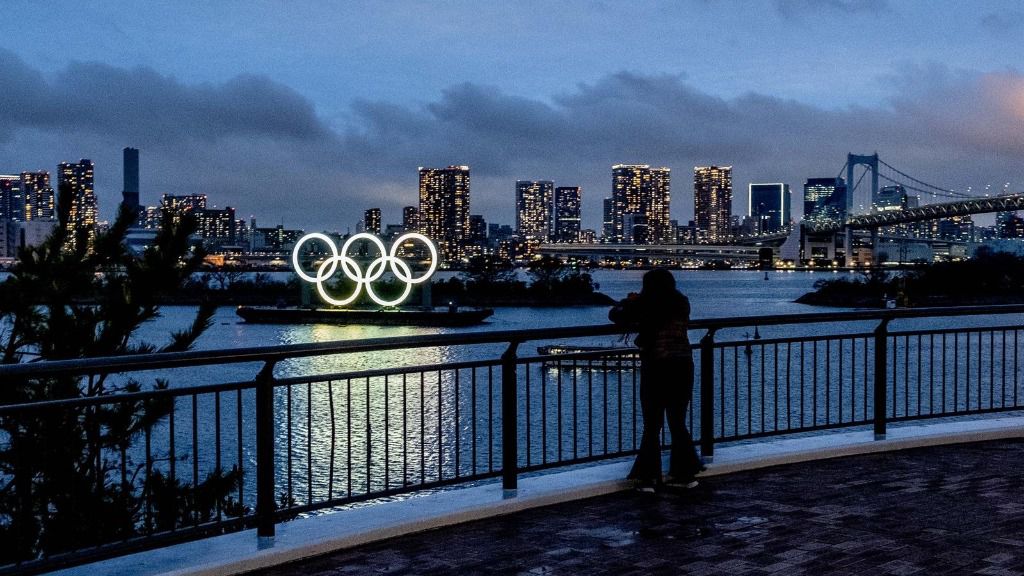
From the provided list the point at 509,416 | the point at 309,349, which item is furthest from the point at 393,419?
the point at 309,349

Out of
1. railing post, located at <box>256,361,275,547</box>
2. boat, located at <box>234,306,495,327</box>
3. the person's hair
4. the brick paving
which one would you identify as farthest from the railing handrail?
boat, located at <box>234,306,495,327</box>

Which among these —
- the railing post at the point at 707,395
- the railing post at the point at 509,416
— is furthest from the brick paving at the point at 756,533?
the railing post at the point at 707,395

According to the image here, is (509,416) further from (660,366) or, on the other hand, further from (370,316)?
(370,316)

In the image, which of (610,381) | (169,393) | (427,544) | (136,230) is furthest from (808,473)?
(610,381)

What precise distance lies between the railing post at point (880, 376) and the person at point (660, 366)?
7.42 ft

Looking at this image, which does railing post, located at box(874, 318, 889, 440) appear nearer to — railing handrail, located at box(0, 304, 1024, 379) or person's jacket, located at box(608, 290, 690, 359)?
railing handrail, located at box(0, 304, 1024, 379)

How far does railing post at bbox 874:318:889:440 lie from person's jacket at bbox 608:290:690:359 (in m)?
2.39

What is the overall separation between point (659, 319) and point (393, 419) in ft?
99.6

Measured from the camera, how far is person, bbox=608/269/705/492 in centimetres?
700

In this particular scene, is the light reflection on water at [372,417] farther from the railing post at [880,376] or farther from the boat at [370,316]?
the boat at [370,316]

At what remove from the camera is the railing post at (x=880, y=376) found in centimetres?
859

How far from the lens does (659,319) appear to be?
700 cm

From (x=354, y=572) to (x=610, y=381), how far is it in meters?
48.7

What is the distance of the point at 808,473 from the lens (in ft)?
25.3
